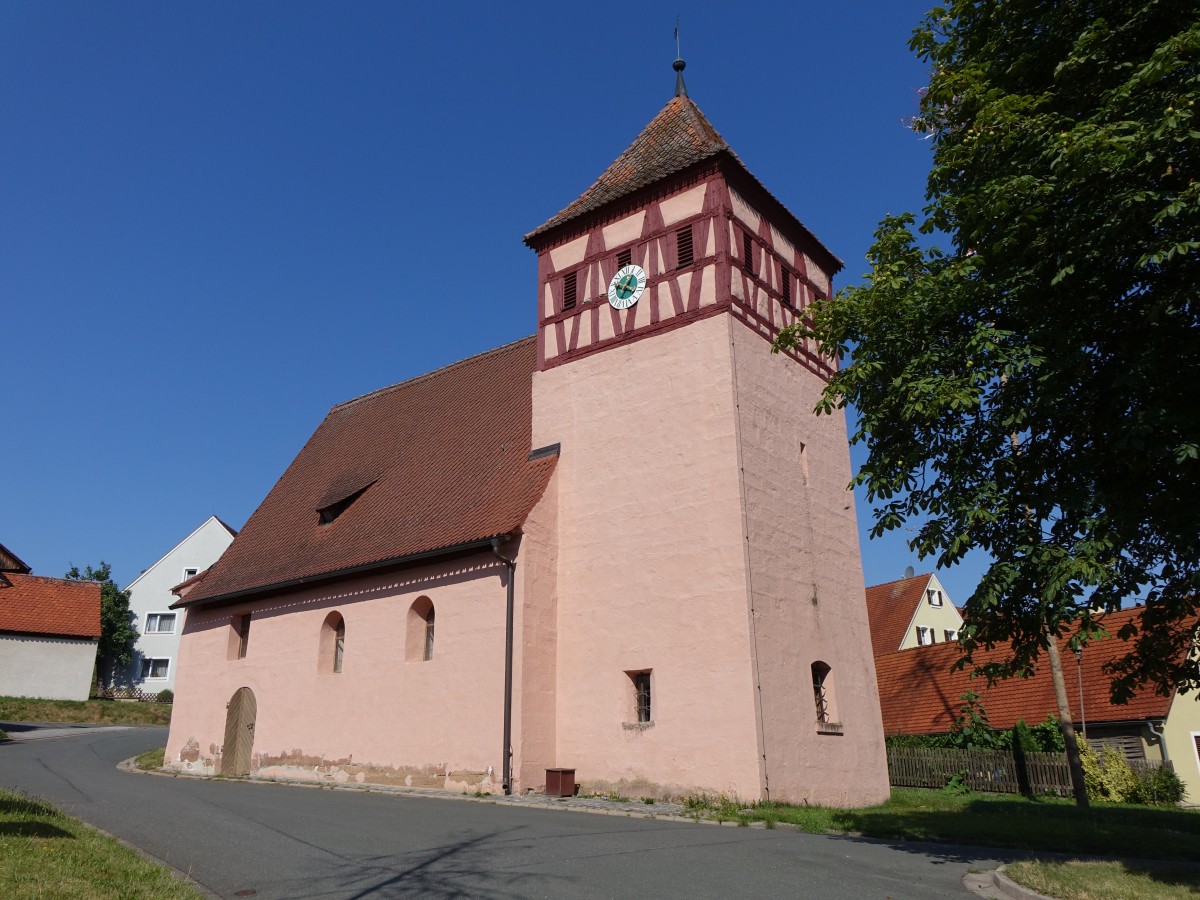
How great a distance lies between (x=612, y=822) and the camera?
11.6 m

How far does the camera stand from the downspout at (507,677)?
587 inches

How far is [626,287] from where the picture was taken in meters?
18.0

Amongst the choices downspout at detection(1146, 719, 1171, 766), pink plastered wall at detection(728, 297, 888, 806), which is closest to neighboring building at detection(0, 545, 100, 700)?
pink plastered wall at detection(728, 297, 888, 806)

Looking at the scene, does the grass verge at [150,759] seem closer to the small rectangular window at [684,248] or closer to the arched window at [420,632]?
the arched window at [420,632]

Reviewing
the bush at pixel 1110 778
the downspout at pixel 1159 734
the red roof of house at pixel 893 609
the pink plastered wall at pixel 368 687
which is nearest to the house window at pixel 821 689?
the pink plastered wall at pixel 368 687

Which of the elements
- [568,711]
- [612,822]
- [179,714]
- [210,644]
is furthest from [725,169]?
[179,714]

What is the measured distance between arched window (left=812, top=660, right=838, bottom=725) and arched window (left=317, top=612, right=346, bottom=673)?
32.2 feet

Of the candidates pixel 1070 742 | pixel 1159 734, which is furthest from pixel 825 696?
pixel 1159 734

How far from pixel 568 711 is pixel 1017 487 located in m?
9.73

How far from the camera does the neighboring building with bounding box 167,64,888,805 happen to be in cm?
1473

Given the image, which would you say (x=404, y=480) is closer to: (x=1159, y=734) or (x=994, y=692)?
(x=994, y=692)

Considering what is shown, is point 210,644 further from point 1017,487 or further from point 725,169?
point 1017,487

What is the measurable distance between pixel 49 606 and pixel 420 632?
1202 inches

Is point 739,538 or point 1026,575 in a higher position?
point 739,538
